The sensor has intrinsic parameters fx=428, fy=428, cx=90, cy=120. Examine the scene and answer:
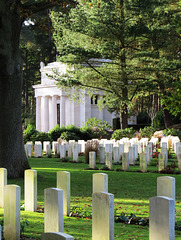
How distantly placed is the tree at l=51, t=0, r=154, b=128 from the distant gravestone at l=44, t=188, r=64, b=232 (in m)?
21.1

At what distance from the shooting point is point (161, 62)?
26609 mm

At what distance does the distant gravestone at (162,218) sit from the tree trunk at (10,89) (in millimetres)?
7998

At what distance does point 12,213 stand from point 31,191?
5.42ft

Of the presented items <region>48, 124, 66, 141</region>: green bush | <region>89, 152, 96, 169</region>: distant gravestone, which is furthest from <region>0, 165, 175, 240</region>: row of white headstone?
<region>48, 124, 66, 141</region>: green bush

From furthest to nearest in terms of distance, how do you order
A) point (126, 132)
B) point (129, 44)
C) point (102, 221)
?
point (129, 44) < point (126, 132) < point (102, 221)

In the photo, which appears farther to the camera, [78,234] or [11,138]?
[11,138]

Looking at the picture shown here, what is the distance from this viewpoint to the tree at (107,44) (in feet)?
85.9

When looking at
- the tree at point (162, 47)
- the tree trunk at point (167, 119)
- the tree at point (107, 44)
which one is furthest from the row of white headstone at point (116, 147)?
the tree trunk at point (167, 119)

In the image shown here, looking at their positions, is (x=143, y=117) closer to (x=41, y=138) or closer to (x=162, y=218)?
(x=41, y=138)

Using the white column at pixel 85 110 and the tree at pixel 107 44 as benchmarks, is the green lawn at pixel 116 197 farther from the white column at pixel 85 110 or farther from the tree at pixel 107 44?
the white column at pixel 85 110

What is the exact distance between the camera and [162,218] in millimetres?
4113

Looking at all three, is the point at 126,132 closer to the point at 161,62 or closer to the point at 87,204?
the point at 161,62

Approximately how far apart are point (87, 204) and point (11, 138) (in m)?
4.42

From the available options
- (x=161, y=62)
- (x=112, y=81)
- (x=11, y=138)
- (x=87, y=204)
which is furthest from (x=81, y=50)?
(x=87, y=204)
